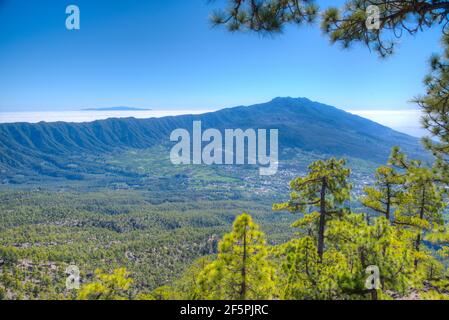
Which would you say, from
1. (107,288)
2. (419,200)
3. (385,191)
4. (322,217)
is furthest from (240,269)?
(419,200)

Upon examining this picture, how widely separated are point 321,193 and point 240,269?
518cm

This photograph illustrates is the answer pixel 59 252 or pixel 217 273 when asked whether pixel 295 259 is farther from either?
pixel 59 252

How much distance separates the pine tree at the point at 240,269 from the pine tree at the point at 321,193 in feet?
13.3

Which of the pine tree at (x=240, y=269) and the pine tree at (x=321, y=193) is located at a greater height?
the pine tree at (x=321, y=193)

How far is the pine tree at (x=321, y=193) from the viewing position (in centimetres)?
1145

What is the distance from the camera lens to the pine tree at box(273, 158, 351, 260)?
37.6 ft

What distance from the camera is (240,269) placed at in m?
7.84

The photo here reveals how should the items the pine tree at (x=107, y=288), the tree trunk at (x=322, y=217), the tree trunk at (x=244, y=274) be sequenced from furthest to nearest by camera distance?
1. the tree trunk at (x=322, y=217)
2. the tree trunk at (x=244, y=274)
3. the pine tree at (x=107, y=288)

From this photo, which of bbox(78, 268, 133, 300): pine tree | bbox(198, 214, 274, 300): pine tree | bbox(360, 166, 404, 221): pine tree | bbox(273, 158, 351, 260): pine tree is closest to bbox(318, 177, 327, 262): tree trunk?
bbox(273, 158, 351, 260): pine tree

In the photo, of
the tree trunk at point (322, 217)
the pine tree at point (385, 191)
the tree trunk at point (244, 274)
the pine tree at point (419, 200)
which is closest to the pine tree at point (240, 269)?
the tree trunk at point (244, 274)

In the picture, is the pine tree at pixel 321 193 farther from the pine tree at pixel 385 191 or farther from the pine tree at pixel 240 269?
the pine tree at pixel 240 269

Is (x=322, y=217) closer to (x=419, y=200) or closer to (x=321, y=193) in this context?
(x=321, y=193)

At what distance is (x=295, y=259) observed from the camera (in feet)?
27.0
